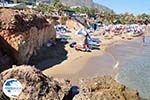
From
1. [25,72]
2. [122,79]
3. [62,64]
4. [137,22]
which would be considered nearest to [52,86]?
[25,72]

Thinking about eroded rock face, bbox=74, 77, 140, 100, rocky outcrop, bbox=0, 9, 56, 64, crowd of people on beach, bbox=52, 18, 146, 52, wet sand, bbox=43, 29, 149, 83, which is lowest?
crowd of people on beach, bbox=52, 18, 146, 52

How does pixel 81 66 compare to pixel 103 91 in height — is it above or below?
below

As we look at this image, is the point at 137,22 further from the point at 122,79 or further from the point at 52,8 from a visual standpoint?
the point at 122,79

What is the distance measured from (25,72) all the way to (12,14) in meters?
14.7

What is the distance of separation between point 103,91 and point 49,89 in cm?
185

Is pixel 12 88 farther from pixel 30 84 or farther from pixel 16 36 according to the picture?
pixel 16 36

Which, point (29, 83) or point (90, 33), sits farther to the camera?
point (90, 33)

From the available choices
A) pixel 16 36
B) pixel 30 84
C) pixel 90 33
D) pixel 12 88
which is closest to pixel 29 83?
pixel 30 84

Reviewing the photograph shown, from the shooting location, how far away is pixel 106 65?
31.8 m

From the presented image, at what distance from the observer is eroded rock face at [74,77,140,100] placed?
11816mm

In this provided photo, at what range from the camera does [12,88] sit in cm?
1183

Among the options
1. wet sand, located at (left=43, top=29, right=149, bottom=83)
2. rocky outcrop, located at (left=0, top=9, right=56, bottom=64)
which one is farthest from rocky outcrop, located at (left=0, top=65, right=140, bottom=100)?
rocky outcrop, located at (left=0, top=9, right=56, bottom=64)

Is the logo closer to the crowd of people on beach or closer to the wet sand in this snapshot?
the wet sand

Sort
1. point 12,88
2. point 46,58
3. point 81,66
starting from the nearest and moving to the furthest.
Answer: point 12,88, point 81,66, point 46,58
